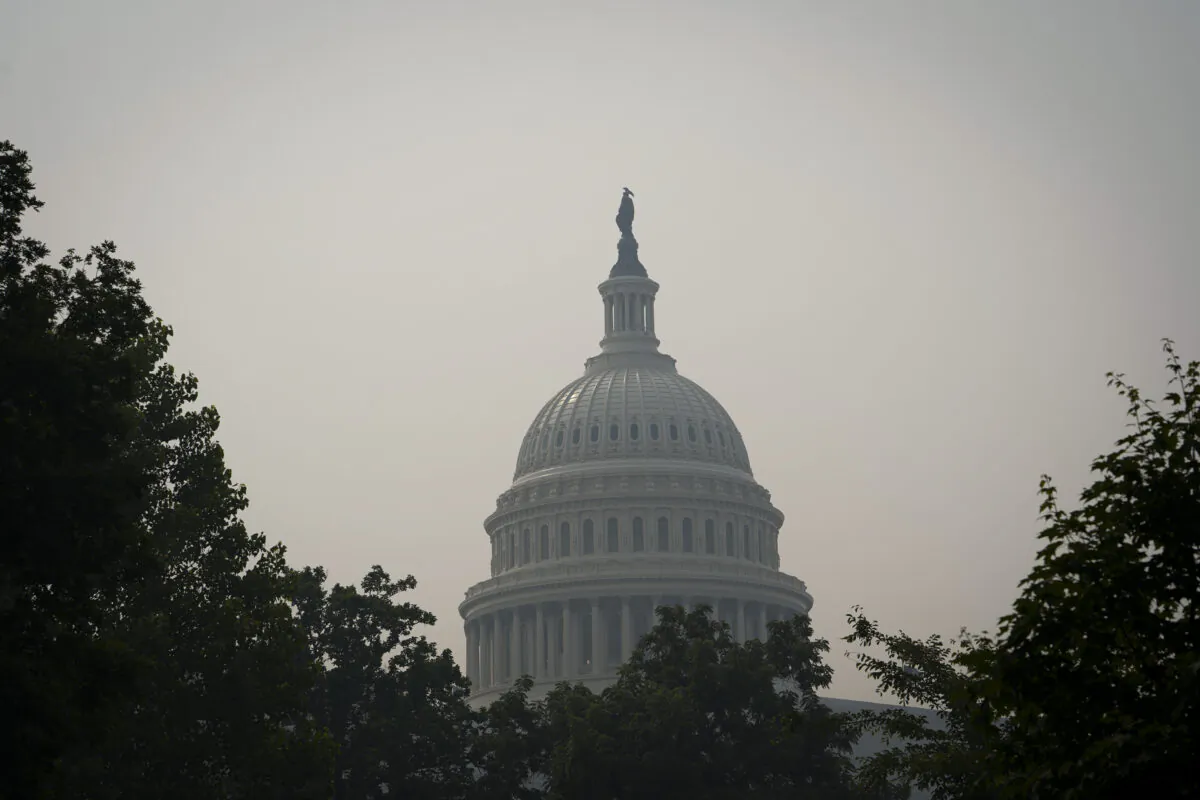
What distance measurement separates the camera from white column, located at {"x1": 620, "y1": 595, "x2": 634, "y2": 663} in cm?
16700

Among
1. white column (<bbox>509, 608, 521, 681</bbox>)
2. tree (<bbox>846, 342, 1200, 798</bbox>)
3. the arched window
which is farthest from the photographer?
the arched window

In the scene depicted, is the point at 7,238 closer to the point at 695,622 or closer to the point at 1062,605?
the point at 1062,605

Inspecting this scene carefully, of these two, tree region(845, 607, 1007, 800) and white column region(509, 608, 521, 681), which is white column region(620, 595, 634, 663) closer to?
white column region(509, 608, 521, 681)

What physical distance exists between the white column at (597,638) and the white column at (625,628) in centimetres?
173

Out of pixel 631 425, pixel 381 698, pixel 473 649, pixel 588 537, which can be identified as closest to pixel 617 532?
pixel 588 537

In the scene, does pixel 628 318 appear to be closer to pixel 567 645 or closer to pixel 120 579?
pixel 567 645

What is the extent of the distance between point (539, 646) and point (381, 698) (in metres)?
91.4

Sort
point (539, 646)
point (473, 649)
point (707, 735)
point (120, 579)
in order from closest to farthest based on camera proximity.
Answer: point (120, 579) < point (707, 735) < point (539, 646) < point (473, 649)

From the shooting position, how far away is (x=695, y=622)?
3383 inches

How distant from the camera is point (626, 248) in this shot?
192375mm

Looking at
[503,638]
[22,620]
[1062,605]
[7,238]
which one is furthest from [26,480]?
[503,638]

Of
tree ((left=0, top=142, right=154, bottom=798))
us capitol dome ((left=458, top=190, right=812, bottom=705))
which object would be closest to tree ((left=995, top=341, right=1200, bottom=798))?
tree ((left=0, top=142, right=154, bottom=798))

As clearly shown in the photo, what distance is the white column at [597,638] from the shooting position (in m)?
166

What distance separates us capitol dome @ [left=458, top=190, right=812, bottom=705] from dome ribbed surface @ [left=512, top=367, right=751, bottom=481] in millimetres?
153
